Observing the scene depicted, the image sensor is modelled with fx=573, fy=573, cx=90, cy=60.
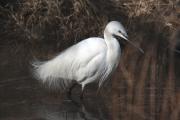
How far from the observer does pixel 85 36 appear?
11453mm

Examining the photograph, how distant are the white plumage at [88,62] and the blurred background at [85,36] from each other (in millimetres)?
233

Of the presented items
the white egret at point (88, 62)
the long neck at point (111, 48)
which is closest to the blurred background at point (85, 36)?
the white egret at point (88, 62)

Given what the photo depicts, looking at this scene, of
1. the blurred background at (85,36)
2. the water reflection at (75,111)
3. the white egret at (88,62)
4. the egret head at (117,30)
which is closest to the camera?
the water reflection at (75,111)

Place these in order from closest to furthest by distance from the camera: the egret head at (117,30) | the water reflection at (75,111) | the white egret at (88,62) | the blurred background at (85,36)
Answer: the water reflection at (75,111) → the blurred background at (85,36) → the egret head at (117,30) → the white egret at (88,62)

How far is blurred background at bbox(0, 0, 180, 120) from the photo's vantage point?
22.9 ft

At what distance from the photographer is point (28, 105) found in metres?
7.24

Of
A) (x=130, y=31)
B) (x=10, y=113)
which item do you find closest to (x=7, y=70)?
(x=10, y=113)

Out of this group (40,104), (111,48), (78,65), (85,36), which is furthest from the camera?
(85,36)

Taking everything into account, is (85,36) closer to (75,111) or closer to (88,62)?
(88,62)

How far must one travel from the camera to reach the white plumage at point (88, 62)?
297 inches

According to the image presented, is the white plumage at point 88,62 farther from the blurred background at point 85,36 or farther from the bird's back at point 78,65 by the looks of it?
the blurred background at point 85,36

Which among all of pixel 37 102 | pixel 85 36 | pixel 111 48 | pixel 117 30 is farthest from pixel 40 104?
pixel 85 36

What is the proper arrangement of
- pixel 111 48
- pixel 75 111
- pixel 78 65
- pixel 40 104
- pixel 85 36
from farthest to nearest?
pixel 85 36, pixel 78 65, pixel 111 48, pixel 40 104, pixel 75 111

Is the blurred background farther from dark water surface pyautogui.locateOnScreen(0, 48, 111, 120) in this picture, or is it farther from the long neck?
the long neck
